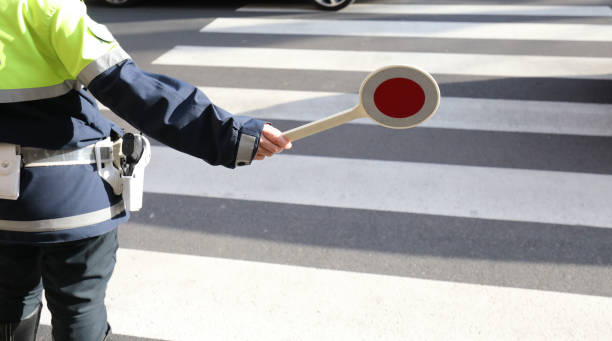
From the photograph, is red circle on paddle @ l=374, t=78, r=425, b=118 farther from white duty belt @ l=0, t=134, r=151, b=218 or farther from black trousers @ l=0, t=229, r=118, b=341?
black trousers @ l=0, t=229, r=118, b=341

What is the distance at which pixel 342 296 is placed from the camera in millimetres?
2762

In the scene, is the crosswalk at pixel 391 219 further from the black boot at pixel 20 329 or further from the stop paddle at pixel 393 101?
the stop paddle at pixel 393 101

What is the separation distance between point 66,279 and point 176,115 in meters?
0.57

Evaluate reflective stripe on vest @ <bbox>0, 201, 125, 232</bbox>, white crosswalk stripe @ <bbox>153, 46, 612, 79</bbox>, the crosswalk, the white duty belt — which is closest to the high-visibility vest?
the white duty belt

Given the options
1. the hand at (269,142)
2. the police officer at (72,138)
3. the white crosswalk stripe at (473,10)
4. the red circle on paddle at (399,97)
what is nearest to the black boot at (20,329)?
the police officer at (72,138)

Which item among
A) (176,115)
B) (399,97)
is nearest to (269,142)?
(176,115)

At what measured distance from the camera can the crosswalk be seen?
2.64 m

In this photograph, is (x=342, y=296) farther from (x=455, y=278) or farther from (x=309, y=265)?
(x=455, y=278)

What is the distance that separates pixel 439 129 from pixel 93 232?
2.99 m

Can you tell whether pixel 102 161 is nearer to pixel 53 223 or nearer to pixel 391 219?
pixel 53 223

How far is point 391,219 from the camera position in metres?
3.35

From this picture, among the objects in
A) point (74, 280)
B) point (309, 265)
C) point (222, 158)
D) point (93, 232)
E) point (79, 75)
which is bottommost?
point (309, 265)

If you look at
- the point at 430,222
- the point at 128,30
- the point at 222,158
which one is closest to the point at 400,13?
A: the point at 128,30

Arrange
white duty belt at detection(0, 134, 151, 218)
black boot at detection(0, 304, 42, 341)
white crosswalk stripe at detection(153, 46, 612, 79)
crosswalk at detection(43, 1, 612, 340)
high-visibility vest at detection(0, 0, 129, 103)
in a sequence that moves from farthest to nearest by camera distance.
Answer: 1. white crosswalk stripe at detection(153, 46, 612, 79)
2. crosswalk at detection(43, 1, 612, 340)
3. black boot at detection(0, 304, 42, 341)
4. white duty belt at detection(0, 134, 151, 218)
5. high-visibility vest at detection(0, 0, 129, 103)
